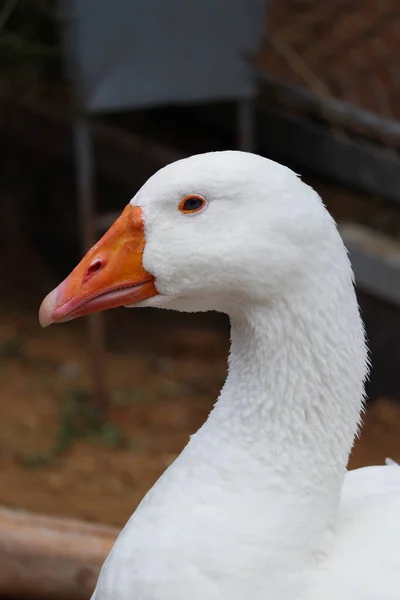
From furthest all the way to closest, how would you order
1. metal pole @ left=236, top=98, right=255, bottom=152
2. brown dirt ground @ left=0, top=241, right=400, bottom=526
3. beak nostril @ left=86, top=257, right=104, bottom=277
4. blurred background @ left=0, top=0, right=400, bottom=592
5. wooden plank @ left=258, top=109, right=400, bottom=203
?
metal pole @ left=236, top=98, right=255, bottom=152 → wooden plank @ left=258, top=109, right=400, bottom=203 → blurred background @ left=0, top=0, right=400, bottom=592 → brown dirt ground @ left=0, top=241, right=400, bottom=526 → beak nostril @ left=86, top=257, right=104, bottom=277

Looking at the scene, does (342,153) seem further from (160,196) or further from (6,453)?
(160,196)

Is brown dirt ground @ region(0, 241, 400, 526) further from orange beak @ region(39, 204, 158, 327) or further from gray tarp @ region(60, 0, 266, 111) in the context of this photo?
orange beak @ region(39, 204, 158, 327)

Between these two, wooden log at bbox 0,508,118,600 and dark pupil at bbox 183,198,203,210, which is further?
wooden log at bbox 0,508,118,600

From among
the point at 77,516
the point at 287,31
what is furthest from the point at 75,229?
the point at 77,516

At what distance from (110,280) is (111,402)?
304 cm

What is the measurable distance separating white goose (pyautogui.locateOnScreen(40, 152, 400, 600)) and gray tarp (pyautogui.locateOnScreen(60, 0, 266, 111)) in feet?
8.11

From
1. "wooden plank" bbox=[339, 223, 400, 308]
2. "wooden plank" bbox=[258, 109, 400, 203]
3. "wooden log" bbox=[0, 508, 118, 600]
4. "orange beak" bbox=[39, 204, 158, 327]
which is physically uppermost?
"wooden plank" bbox=[258, 109, 400, 203]

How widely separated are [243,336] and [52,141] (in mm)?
4614

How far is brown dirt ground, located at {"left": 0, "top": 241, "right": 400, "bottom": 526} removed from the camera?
12.5ft

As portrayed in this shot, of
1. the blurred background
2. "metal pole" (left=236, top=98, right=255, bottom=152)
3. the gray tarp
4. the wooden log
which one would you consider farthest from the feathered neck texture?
"metal pole" (left=236, top=98, right=255, bottom=152)

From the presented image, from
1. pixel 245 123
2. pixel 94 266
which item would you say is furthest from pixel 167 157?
pixel 94 266

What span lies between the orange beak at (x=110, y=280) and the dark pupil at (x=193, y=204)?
10cm

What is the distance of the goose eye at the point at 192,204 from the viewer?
5.08ft

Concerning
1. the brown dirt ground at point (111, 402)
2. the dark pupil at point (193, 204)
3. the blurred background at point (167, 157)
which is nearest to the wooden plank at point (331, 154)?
the blurred background at point (167, 157)
